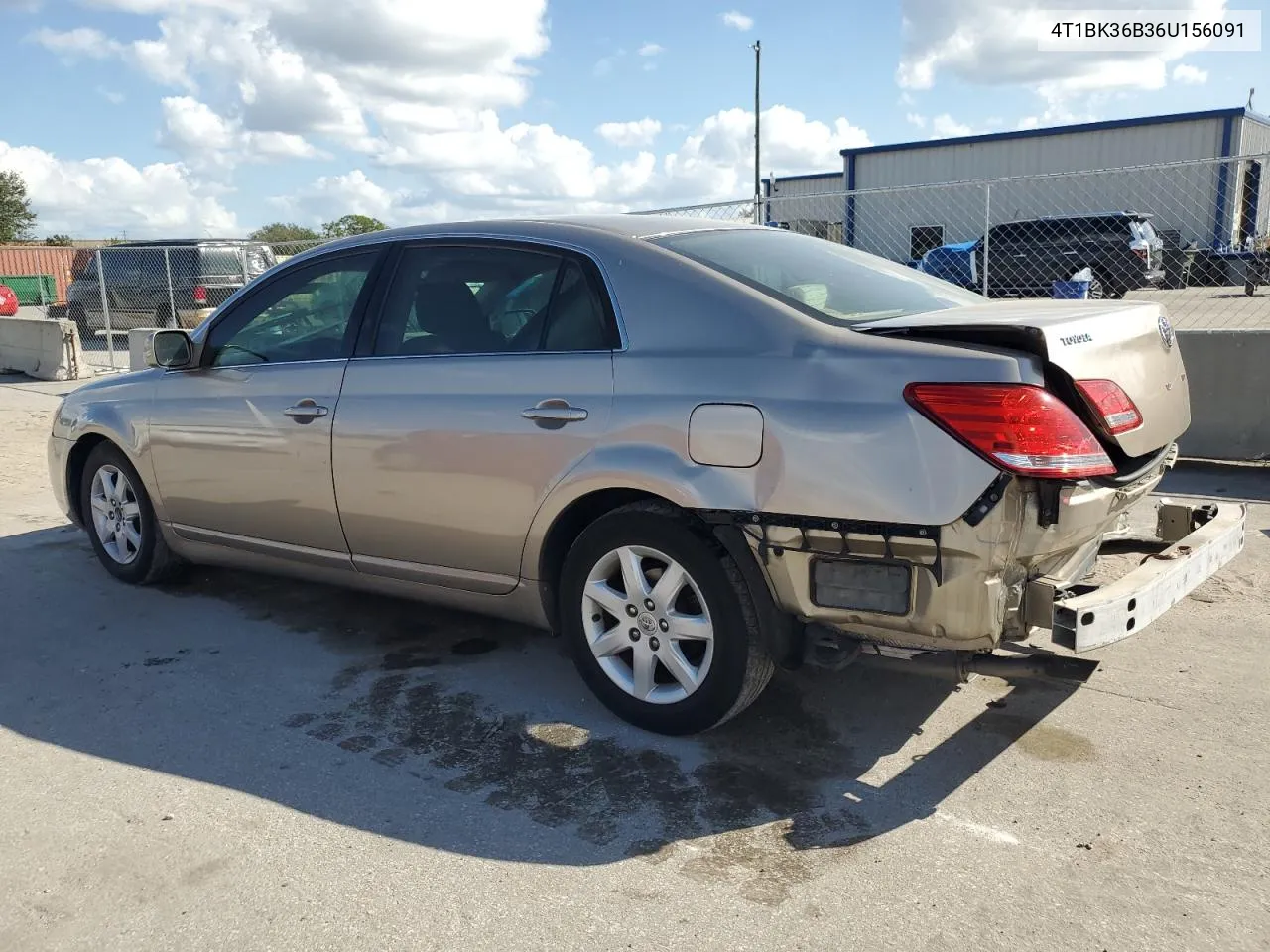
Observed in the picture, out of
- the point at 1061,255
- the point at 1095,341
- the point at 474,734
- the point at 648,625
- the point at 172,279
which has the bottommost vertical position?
the point at 474,734

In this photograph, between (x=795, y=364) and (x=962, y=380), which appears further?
(x=795, y=364)

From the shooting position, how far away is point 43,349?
50.5ft

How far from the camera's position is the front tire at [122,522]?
17.5 feet

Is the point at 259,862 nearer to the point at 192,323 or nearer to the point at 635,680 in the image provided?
the point at 635,680

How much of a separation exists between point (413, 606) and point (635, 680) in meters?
1.79

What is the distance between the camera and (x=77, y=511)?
5715mm

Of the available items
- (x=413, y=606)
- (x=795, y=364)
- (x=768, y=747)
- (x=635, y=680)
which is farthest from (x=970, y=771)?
(x=413, y=606)

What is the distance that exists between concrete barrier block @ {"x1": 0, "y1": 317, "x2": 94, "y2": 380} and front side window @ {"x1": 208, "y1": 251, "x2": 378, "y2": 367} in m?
11.9

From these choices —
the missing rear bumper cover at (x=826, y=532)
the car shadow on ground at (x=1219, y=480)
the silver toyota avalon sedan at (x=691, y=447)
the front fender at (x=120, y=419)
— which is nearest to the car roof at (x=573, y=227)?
the silver toyota avalon sedan at (x=691, y=447)

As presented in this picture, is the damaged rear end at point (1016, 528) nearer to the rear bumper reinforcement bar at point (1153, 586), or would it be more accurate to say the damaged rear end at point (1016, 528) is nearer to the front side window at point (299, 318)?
the rear bumper reinforcement bar at point (1153, 586)

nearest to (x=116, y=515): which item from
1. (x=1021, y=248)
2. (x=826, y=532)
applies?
(x=826, y=532)

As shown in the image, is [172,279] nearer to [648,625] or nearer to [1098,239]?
[1098,239]

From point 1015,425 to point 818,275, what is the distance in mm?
1169

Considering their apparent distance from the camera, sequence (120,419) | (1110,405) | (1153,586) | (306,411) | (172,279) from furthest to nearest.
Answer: (172,279)
(120,419)
(306,411)
(1153,586)
(1110,405)
